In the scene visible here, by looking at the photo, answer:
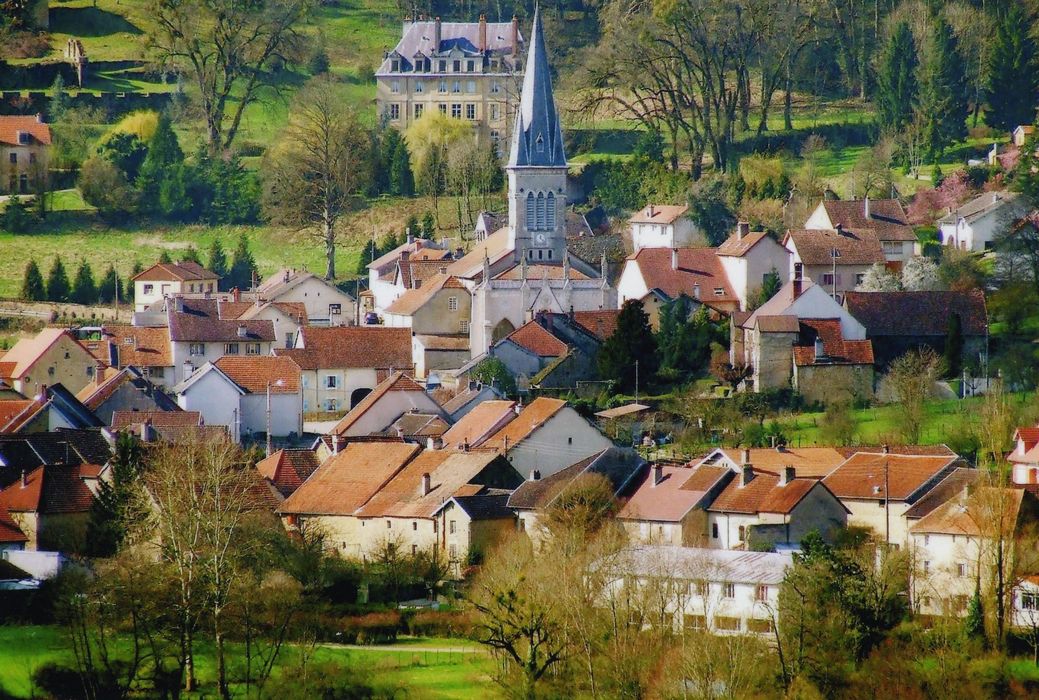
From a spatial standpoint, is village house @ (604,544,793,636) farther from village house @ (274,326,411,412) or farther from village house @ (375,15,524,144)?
village house @ (375,15,524,144)

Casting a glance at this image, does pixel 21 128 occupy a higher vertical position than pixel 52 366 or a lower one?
higher

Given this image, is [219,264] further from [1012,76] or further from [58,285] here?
[1012,76]

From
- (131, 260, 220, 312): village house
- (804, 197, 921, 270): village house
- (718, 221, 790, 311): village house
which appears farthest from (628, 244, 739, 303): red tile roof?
(131, 260, 220, 312): village house

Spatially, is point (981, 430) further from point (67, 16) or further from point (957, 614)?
point (67, 16)

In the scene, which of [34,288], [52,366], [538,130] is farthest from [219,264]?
[52,366]

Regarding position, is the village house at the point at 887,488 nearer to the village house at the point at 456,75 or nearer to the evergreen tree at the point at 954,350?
the evergreen tree at the point at 954,350

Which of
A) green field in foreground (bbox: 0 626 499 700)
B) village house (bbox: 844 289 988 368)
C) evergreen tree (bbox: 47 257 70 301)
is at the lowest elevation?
green field in foreground (bbox: 0 626 499 700)
